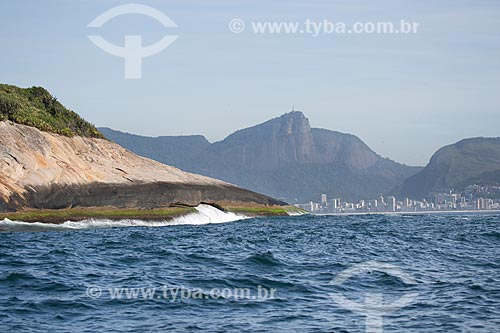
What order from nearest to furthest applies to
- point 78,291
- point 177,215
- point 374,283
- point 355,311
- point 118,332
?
point 118,332, point 355,311, point 78,291, point 374,283, point 177,215

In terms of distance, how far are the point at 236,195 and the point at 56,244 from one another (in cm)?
5033

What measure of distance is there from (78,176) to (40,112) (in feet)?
42.8

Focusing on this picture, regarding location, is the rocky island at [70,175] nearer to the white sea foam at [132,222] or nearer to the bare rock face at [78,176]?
the bare rock face at [78,176]

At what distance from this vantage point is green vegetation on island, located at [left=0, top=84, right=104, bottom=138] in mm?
64500

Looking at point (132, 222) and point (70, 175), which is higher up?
point (70, 175)

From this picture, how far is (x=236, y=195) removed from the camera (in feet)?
283

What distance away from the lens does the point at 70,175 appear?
60.7 metres

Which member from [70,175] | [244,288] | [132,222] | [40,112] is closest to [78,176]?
[70,175]

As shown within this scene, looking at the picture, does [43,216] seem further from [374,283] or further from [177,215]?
[374,283]

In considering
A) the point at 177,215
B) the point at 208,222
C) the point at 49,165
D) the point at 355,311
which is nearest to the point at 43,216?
the point at 49,165

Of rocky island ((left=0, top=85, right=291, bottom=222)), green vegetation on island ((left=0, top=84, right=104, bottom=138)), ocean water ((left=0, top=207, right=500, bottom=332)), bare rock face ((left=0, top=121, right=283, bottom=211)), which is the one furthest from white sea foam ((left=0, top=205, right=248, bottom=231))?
ocean water ((left=0, top=207, right=500, bottom=332))

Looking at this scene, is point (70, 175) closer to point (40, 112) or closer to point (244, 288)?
point (40, 112)

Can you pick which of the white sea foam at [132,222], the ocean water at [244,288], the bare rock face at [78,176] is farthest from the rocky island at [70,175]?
the ocean water at [244,288]

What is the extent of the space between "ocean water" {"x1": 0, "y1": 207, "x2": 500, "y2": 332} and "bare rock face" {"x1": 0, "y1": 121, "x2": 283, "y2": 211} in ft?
66.6
